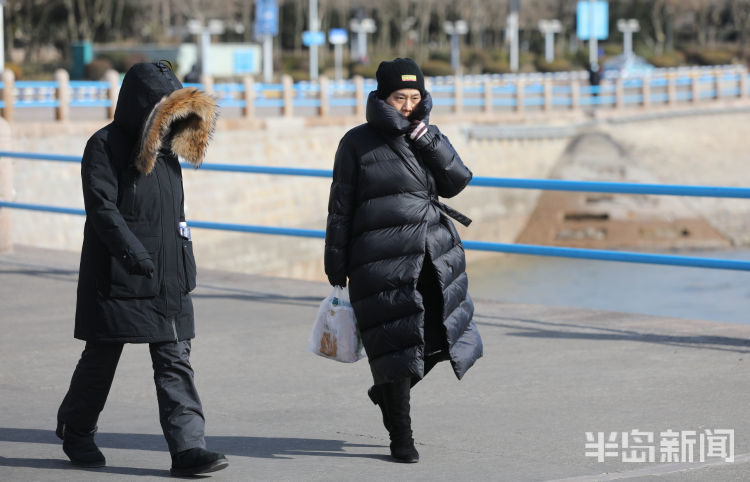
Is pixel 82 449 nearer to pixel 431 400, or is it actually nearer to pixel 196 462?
pixel 196 462

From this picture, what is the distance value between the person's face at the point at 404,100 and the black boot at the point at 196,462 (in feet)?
4.82

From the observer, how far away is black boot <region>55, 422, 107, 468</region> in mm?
5023

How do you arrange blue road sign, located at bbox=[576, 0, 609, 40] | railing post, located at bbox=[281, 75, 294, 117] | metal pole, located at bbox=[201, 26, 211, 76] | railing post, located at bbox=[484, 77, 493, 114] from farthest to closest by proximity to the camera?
blue road sign, located at bbox=[576, 0, 609, 40]
metal pole, located at bbox=[201, 26, 211, 76]
railing post, located at bbox=[484, 77, 493, 114]
railing post, located at bbox=[281, 75, 294, 117]

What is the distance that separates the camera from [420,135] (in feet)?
16.3

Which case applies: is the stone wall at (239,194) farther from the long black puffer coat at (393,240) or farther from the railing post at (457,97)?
the long black puffer coat at (393,240)

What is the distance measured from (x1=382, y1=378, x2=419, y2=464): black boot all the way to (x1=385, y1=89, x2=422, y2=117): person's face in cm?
103

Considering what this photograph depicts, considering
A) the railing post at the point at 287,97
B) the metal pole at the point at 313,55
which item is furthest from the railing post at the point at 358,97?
the metal pole at the point at 313,55

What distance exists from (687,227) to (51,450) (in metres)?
34.0

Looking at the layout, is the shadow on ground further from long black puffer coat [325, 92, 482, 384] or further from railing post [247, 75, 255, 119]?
railing post [247, 75, 255, 119]

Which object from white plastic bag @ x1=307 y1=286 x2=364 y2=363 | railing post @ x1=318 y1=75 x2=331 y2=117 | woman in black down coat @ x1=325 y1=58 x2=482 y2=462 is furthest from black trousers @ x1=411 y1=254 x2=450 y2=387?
railing post @ x1=318 y1=75 x2=331 y2=117

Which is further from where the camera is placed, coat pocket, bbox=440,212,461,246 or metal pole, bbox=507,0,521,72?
metal pole, bbox=507,0,521,72

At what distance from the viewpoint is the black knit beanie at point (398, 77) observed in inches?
196

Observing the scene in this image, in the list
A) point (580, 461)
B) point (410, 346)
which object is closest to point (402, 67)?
point (410, 346)

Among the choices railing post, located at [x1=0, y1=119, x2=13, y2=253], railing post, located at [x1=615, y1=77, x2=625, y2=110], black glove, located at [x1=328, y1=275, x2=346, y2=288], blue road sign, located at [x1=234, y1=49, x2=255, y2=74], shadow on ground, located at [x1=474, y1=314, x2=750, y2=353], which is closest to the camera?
black glove, located at [x1=328, y1=275, x2=346, y2=288]
